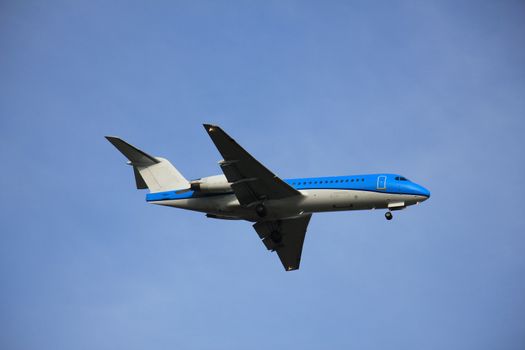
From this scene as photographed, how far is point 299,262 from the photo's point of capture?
45.7 metres

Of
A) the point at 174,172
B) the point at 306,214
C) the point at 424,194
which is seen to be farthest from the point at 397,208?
the point at 174,172

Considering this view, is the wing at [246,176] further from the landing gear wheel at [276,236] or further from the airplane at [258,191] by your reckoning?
the landing gear wheel at [276,236]

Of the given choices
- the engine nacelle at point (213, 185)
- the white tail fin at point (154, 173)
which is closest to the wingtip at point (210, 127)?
the engine nacelle at point (213, 185)

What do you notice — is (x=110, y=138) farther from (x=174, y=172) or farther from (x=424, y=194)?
(x=424, y=194)

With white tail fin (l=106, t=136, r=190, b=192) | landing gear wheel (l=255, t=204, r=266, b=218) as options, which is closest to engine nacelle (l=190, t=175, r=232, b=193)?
landing gear wheel (l=255, t=204, r=266, b=218)

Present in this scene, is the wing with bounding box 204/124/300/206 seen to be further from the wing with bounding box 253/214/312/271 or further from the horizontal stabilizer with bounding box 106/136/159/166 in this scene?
the horizontal stabilizer with bounding box 106/136/159/166

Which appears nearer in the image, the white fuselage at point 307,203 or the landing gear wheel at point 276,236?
the white fuselage at point 307,203

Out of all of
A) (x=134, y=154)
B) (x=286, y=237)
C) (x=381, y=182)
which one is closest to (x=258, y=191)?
(x=286, y=237)

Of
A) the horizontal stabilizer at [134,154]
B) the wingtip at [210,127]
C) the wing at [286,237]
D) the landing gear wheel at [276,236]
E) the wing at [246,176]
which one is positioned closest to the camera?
the wingtip at [210,127]

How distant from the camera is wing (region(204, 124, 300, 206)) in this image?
3700cm

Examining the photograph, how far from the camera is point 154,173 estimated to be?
143 ft

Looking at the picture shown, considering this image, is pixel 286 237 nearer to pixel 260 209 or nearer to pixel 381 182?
pixel 260 209

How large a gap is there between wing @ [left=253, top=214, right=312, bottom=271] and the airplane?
62mm

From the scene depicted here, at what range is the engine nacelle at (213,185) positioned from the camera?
39719 millimetres
